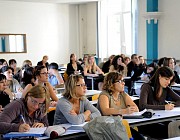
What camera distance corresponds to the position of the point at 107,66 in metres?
9.33

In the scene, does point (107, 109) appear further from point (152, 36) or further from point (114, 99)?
point (152, 36)

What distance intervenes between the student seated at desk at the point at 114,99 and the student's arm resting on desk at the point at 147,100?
0.23m

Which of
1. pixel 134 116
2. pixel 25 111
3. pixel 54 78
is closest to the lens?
pixel 25 111

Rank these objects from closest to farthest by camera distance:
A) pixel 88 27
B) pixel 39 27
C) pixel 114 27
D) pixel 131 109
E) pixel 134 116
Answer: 1. pixel 134 116
2. pixel 131 109
3. pixel 114 27
4. pixel 39 27
5. pixel 88 27

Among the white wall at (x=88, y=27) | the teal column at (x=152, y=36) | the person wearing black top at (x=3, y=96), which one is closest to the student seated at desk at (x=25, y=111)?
the person wearing black top at (x=3, y=96)

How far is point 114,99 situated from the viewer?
4.09 meters

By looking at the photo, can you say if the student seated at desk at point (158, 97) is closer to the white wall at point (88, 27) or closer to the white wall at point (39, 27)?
the white wall at point (39, 27)

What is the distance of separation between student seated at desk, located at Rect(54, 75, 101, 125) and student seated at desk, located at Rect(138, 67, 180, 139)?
2.55ft

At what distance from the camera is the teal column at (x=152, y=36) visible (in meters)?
10.9

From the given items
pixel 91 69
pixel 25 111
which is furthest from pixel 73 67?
pixel 25 111

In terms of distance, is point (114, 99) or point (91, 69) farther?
point (91, 69)

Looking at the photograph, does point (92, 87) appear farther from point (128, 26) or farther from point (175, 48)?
point (128, 26)

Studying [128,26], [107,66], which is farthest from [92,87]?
[128,26]

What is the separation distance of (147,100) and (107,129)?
5.21 feet
